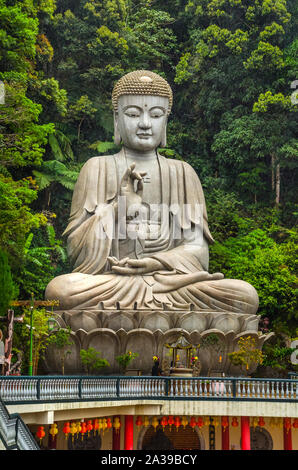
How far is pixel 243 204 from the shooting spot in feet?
94.0

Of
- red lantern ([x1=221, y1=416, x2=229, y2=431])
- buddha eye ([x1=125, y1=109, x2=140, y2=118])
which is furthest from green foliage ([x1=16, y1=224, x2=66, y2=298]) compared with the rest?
red lantern ([x1=221, y1=416, x2=229, y2=431])

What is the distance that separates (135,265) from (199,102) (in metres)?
10.5

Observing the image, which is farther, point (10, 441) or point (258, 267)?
point (258, 267)

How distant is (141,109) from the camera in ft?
71.2

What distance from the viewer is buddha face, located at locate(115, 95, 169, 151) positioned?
71.1 ft

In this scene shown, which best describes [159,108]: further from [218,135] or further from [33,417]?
[33,417]

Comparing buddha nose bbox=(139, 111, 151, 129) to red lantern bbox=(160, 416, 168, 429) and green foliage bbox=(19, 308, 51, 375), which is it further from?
red lantern bbox=(160, 416, 168, 429)

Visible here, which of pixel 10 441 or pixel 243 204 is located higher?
pixel 243 204

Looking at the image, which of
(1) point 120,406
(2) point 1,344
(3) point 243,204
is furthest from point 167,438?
(3) point 243,204

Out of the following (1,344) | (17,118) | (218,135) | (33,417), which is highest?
(218,135)

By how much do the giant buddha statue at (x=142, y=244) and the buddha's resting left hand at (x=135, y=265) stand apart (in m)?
0.02

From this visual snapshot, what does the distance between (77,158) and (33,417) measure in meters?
16.3

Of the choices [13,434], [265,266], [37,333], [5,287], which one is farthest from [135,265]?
[13,434]

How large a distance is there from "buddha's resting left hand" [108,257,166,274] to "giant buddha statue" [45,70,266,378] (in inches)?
0.8
